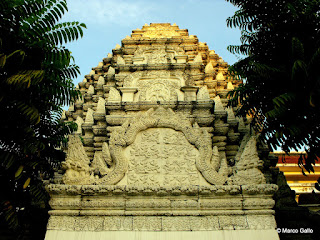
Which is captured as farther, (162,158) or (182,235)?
(162,158)

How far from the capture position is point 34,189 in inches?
196

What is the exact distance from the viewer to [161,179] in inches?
222

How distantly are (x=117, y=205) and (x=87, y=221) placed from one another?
63 cm

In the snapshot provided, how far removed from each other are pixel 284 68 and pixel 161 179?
137 inches

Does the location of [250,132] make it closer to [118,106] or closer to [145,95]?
[145,95]

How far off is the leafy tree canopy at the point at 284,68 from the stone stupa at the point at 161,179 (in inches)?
34.6

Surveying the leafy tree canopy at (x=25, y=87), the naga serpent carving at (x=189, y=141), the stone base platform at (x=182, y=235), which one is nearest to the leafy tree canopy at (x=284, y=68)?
the naga serpent carving at (x=189, y=141)

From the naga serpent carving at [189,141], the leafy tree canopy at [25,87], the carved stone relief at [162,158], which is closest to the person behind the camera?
the leafy tree canopy at [25,87]

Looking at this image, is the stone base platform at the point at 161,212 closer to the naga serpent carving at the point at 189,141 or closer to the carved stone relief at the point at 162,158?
the naga serpent carving at the point at 189,141


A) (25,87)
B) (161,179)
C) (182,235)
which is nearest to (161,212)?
(182,235)

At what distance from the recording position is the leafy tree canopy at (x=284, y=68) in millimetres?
4961

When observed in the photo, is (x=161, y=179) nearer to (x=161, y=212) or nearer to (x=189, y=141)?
(x=161, y=212)

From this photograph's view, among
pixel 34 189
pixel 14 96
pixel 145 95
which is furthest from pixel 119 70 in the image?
pixel 34 189

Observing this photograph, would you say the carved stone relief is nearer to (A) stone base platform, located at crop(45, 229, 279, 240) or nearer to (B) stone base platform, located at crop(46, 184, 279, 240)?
(B) stone base platform, located at crop(46, 184, 279, 240)
